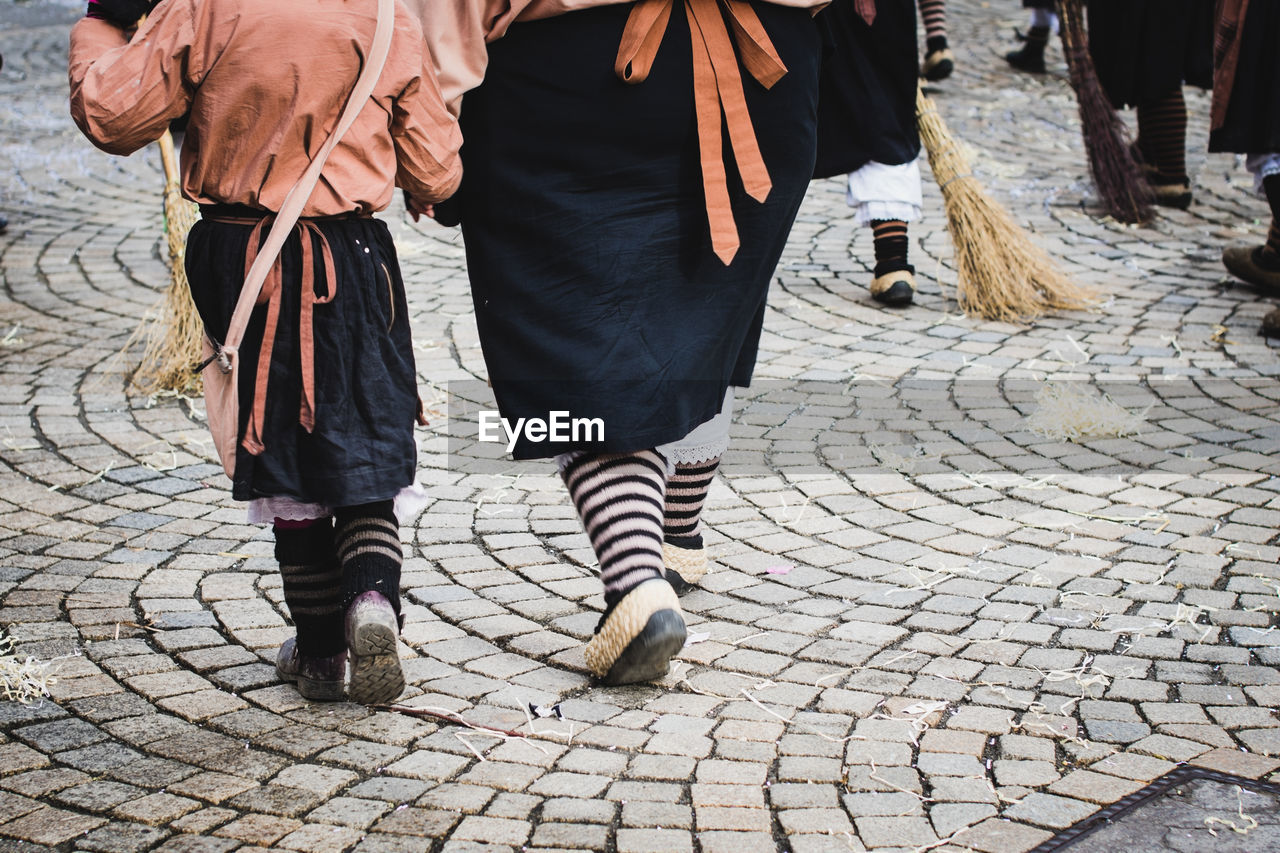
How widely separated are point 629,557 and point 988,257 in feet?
12.7

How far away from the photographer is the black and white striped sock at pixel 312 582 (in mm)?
2830

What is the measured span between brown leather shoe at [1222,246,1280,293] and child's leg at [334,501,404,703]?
4.92m

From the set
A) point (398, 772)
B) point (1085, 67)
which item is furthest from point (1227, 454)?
point (1085, 67)

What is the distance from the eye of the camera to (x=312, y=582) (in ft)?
9.42

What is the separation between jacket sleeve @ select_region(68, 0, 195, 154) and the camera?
2.47m

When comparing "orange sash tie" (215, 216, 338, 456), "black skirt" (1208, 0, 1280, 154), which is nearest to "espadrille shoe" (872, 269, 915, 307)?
"black skirt" (1208, 0, 1280, 154)

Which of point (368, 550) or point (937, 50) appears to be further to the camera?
point (937, 50)

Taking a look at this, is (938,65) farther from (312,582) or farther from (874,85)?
(312,582)

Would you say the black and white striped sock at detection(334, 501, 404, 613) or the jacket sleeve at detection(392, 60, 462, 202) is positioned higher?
the jacket sleeve at detection(392, 60, 462, 202)

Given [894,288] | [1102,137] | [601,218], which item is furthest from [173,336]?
[1102,137]

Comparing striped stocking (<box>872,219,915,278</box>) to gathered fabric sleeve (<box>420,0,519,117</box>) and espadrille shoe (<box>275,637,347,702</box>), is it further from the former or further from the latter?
espadrille shoe (<box>275,637,347,702</box>)

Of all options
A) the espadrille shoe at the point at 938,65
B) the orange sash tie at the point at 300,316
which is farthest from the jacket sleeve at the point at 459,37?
the espadrille shoe at the point at 938,65

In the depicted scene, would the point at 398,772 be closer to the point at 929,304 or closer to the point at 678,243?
the point at 678,243

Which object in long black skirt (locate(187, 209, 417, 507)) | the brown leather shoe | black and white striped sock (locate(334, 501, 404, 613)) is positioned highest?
long black skirt (locate(187, 209, 417, 507))
